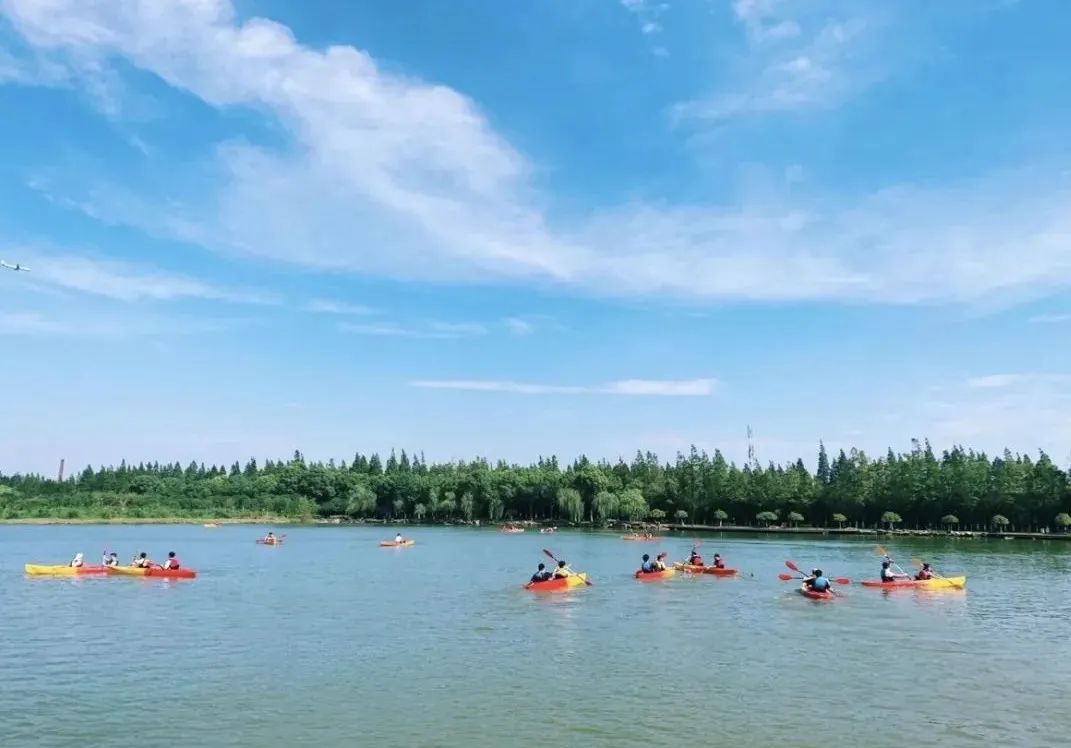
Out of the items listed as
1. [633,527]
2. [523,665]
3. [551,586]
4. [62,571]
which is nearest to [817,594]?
[551,586]

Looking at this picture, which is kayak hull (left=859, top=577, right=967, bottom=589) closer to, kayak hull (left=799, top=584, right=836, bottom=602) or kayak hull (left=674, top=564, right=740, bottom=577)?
kayak hull (left=799, top=584, right=836, bottom=602)

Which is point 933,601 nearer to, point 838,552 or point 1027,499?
point 838,552

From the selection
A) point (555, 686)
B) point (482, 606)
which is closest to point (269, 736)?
point (555, 686)

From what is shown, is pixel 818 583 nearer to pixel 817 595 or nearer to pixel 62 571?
pixel 817 595

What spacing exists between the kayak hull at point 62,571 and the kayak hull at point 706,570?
98.1ft

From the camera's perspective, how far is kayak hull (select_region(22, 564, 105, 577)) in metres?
42.2

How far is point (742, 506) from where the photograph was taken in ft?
378

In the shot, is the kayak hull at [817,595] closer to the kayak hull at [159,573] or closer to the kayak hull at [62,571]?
the kayak hull at [159,573]

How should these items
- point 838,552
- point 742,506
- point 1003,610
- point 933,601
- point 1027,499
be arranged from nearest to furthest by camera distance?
point 1003,610
point 933,601
point 838,552
point 1027,499
point 742,506

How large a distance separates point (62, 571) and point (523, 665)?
31.5m

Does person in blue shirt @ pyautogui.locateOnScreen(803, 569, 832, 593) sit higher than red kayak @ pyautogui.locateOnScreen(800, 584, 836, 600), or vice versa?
person in blue shirt @ pyautogui.locateOnScreen(803, 569, 832, 593)

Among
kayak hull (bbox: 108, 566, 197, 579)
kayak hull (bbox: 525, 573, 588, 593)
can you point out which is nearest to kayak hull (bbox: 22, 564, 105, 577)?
kayak hull (bbox: 108, 566, 197, 579)

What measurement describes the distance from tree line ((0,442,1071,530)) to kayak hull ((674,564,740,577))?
58617 mm

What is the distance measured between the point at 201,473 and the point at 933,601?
185 metres
